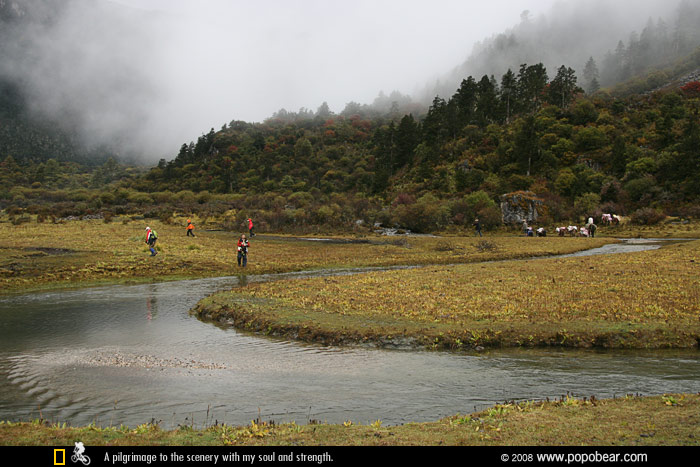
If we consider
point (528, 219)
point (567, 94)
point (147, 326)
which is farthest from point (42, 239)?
point (567, 94)

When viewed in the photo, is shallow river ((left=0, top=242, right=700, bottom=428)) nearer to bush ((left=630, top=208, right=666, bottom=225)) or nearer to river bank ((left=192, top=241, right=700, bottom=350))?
river bank ((left=192, top=241, right=700, bottom=350))

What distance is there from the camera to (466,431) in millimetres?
7379

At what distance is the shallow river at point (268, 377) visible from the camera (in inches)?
378

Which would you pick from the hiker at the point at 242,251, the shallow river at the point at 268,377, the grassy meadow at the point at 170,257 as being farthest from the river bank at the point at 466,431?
the hiker at the point at 242,251

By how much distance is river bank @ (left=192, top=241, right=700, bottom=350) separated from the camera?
48.2ft

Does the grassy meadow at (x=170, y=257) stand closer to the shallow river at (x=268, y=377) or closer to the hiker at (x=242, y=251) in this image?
the hiker at (x=242, y=251)

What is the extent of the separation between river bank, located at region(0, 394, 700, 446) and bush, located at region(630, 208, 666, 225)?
6865 centimetres

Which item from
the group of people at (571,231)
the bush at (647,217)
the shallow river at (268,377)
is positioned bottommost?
the shallow river at (268,377)

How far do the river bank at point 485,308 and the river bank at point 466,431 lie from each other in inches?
249

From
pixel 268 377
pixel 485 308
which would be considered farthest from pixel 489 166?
pixel 268 377

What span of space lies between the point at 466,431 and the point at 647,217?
239 feet

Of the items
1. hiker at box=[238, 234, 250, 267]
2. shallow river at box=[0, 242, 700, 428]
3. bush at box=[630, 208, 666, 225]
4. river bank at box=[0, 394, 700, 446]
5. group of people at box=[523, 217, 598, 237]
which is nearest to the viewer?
river bank at box=[0, 394, 700, 446]

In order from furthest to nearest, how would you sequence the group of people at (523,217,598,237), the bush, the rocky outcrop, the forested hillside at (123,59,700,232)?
the forested hillside at (123,59,700,232) < the rocky outcrop < the bush < the group of people at (523,217,598,237)
